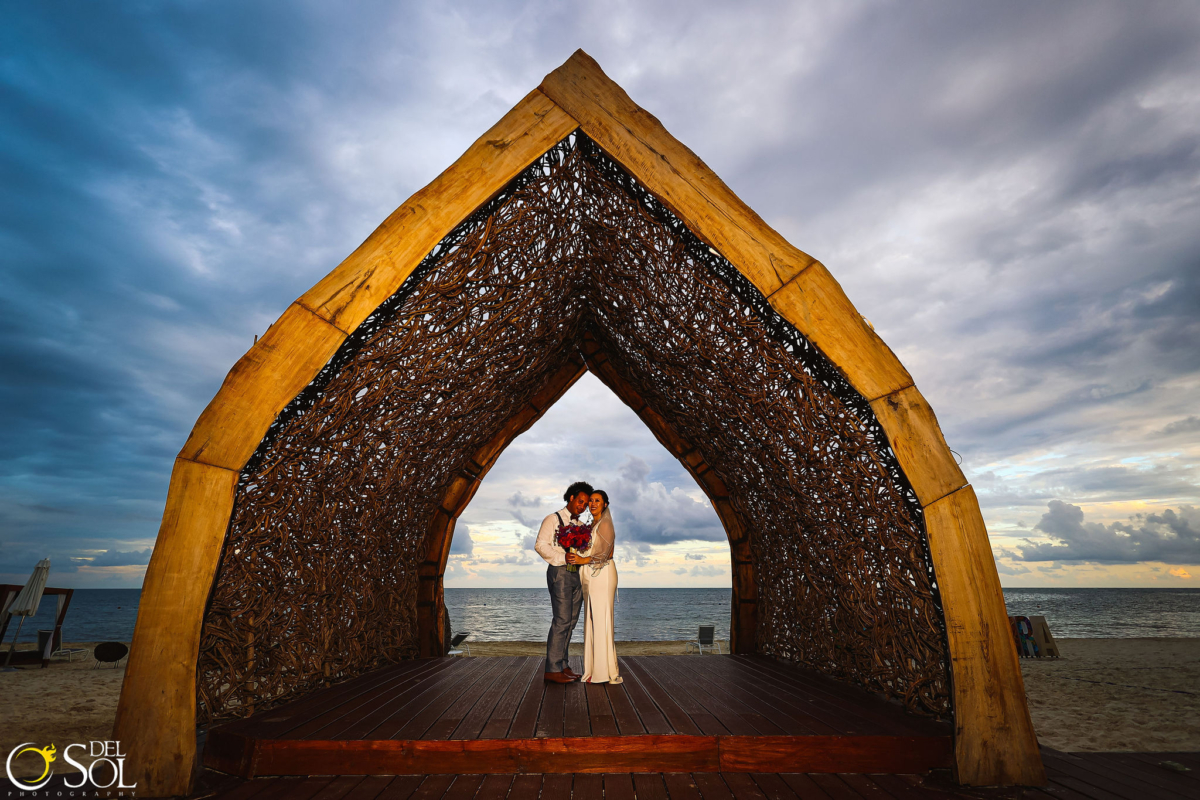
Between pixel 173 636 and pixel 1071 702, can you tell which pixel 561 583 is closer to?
pixel 173 636

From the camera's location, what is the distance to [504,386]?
505 centimetres

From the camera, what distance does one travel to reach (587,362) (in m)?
6.24

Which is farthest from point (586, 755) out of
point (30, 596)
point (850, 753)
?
point (30, 596)

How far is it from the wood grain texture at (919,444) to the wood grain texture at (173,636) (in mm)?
3623

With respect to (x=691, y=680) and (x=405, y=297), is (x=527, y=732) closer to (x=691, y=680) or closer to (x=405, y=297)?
(x=691, y=680)

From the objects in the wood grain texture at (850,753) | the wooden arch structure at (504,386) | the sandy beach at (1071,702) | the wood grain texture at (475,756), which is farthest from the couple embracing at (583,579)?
the sandy beach at (1071,702)

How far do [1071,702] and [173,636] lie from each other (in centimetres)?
907

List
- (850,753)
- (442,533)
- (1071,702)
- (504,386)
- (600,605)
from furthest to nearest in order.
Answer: (1071,702) < (442,533) < (504,386) < (600,605) < (850,753)

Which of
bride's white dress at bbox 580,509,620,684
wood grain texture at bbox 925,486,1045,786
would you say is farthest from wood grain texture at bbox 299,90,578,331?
wood grain texture at bbox 925,486,1045,786

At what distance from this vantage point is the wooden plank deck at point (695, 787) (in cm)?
272

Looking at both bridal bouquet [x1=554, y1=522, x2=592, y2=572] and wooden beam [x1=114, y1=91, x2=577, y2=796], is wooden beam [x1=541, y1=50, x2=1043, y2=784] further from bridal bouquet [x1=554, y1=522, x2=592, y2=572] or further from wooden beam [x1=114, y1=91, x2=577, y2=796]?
bridal bouquet [x1=554, y1=522, x2=592, y2=572]

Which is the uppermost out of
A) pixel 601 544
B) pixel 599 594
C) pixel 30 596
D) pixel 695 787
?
Answer: pixel 601 544

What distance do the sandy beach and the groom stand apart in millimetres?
4229

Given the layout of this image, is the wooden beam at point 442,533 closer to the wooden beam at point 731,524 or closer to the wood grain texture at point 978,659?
the wooden beam at point 731,524
